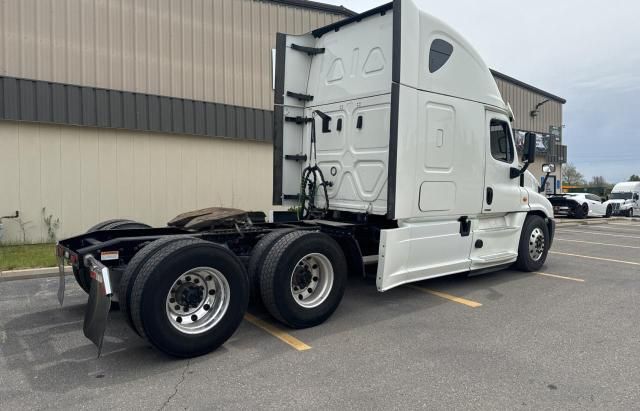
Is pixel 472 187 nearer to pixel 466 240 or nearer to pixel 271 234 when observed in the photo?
pixel 466 240

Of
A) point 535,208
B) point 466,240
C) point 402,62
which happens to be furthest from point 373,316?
point 535,208

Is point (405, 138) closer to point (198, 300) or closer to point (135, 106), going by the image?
point (198, 300)

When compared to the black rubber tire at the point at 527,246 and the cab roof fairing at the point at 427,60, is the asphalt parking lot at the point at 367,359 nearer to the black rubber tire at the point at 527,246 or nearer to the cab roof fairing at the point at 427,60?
the black rubber tire at the point at 527,246

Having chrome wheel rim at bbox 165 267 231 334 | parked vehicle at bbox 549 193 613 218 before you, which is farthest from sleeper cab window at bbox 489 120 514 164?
parked vehicle at bbox 549 193 613 218

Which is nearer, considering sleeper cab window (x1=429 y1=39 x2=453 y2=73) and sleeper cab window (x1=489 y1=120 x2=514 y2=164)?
sleeper cab window (x1=429 y1=39 x2=453 y2=73)

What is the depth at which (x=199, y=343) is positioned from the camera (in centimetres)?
416

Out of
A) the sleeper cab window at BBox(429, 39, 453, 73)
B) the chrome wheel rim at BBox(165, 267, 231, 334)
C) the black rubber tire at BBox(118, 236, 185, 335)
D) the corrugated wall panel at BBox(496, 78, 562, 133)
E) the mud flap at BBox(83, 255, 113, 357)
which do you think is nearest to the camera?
the mud flap at BBox(83, 255, 113, 357)

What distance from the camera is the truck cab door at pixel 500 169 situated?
22.7ft

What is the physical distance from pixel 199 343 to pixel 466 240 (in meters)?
4.09

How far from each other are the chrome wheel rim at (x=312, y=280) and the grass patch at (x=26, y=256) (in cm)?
530

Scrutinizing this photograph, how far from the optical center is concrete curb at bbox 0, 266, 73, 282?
7340 mm

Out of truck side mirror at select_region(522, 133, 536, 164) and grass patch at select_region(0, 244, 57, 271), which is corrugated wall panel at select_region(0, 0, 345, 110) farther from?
truck side mirror at select_region(522, 133, 536, 164)

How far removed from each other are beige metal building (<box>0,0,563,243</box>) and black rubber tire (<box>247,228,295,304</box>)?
8.17 meters

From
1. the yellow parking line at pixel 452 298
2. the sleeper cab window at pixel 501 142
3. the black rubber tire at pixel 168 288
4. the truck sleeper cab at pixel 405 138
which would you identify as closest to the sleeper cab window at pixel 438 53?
the truck sleeper cab at pixel 405 138
